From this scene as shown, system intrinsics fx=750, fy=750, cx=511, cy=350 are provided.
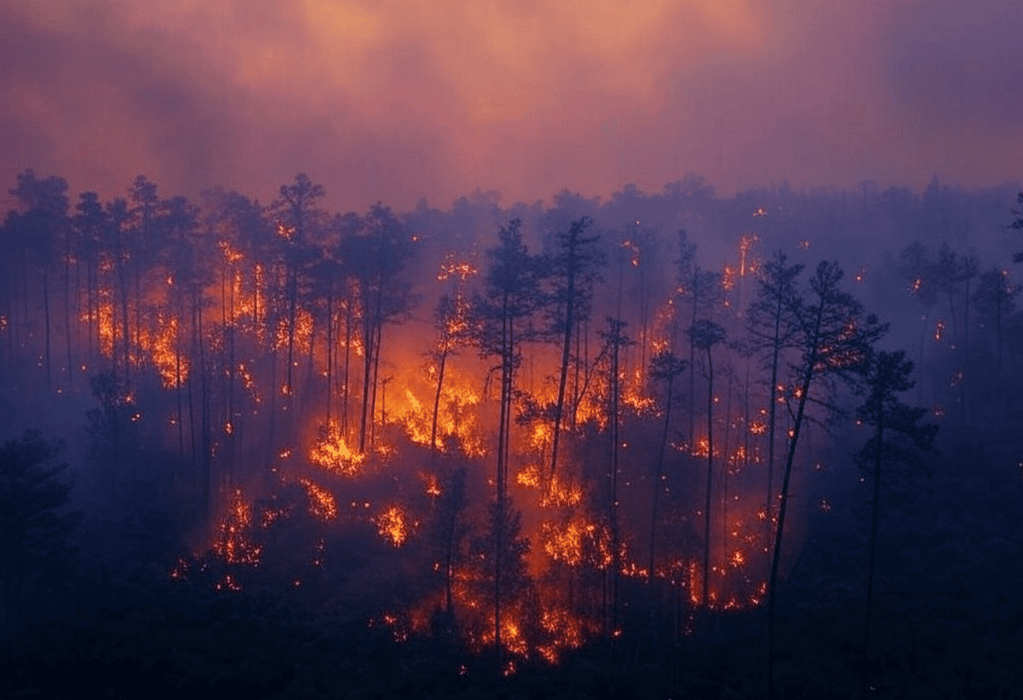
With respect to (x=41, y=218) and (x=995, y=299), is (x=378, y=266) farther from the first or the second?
(x=995, y=299)

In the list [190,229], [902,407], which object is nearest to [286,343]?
[190,229]

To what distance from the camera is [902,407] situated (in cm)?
2623

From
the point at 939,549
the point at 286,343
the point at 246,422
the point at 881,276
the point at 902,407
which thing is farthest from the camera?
the point at 881,276

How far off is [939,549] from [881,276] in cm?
4614

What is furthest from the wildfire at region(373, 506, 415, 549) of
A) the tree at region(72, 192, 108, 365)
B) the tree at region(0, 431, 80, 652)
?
the tree at region(72, 192, 108, 365)

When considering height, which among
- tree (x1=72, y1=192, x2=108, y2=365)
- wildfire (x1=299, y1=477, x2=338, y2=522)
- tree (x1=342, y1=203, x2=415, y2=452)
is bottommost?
wildfire (x1=299, y1=477, x2=338, y2=522)

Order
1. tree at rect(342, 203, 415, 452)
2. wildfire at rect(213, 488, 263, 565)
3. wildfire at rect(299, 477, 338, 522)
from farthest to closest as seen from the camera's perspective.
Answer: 1. tree at rect(342, 203, 415, 452)
2. wildfire at rect(299, 477, 338, 522)
3. wildfire at rect(213, 488, 263, 565)

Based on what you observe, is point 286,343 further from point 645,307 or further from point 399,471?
point 645,307

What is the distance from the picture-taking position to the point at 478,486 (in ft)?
137

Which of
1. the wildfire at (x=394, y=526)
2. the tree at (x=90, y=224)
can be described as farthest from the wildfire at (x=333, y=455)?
the tree at (x=90, y=224)

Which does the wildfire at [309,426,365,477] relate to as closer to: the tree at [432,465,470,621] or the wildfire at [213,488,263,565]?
the wildfire at [213,488,263,565]

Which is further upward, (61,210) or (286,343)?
(61,210)

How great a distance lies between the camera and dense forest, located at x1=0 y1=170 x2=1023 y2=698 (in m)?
28.4

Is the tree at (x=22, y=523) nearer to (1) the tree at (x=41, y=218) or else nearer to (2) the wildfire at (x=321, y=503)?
(2) the wildfire at (x=321, y=503)
